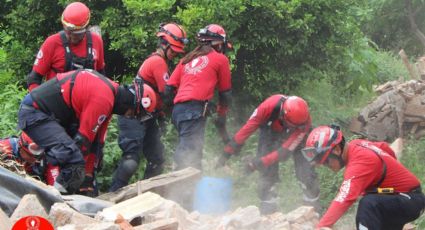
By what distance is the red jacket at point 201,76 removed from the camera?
294 inches

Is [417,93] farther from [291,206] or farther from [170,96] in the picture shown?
[170,96]

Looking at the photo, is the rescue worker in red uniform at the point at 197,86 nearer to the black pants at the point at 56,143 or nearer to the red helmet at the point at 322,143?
the red helmet at the point at 322,143

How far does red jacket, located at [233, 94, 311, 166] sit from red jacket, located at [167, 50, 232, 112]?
1.83ft

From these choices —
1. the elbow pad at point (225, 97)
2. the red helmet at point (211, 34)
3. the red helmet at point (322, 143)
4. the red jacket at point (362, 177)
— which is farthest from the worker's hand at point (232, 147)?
the red jacket at point (362, 177)

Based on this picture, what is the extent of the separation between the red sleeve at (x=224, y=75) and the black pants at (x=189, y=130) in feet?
1.11

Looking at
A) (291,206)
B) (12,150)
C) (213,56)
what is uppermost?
(213,56)

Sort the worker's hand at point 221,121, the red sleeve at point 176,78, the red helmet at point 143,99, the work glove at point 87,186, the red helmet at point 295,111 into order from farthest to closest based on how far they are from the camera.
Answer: the worker's hand at point 221,121 → the red sleeve at point 176,78 → the red helmet at point 295,111 → the work glove at point 87,186 → the red helmet at point 143,99

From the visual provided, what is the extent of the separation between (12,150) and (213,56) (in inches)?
92.3

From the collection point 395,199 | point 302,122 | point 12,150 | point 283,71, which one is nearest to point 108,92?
point 12,150

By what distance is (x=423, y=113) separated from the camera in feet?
34.7

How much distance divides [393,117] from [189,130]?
4510 mm

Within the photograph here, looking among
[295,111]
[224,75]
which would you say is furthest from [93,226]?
[224,75]

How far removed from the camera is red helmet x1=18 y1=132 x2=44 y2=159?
634 centimetres

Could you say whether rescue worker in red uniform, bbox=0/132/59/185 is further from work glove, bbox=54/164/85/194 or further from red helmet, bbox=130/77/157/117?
red helmet, bbox=130/77/157/117
